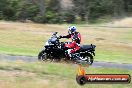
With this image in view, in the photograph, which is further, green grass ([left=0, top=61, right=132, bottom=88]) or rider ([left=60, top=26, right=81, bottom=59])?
rider ([left=60, top=26, right=81, bottom=59])

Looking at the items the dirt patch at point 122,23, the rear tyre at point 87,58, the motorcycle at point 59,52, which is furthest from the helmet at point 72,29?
the dirt patch at point 122,23

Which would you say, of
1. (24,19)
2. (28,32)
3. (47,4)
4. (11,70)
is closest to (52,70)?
(11,70)

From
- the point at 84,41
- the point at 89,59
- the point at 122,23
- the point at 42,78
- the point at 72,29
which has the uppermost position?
the point at 72,29

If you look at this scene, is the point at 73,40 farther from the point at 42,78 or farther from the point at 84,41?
the point at 84,41

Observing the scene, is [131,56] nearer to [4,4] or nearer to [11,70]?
[11,70]

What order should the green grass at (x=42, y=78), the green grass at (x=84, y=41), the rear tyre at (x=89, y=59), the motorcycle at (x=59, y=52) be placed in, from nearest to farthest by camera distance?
1. the green grass at (x=42, y=78)
2. the motorcycle at (x=59, y=52)
3. the rear tyre at (x=89, y=59)
4. the green grass at (x=84, y=41)

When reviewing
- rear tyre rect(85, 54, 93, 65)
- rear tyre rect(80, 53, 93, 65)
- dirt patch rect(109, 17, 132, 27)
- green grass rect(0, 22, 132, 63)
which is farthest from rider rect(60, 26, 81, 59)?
dirt patch rect(109, 17, 132, 27)

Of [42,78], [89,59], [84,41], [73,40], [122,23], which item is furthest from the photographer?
[122,23]

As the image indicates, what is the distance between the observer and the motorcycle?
20969 mm

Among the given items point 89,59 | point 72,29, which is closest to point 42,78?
point 72,29

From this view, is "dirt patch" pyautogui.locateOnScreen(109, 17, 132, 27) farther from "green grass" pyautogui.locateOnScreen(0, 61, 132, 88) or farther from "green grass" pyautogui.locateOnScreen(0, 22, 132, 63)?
"green grass" pyautogui.locateOnScreen(0, 61, 132, 88)

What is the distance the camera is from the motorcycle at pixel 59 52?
826 inches

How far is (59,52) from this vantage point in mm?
21047

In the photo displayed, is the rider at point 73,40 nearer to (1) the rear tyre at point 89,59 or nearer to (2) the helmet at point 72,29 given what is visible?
(2) the helmet at point 72,29
